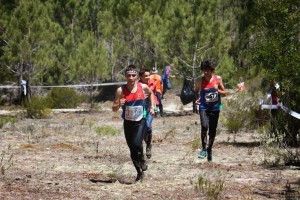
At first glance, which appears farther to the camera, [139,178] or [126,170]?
[126,170]

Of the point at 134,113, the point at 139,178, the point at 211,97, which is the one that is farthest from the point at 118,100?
the point at 211,97

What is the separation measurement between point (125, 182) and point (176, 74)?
46.9ft

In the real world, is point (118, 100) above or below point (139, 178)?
above

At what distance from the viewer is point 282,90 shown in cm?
1034

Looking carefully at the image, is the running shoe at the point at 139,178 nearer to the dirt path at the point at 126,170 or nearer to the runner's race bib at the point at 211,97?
the dirt path at the point at 126,170

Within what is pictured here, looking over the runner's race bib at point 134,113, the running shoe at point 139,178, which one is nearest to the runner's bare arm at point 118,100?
the runner's race bib at point 134,113

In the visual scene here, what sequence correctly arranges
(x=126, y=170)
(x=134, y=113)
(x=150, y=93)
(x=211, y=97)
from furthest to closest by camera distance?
(x=211, y=97) → (x=126, y=170) → (x=150, y=93) → (x=134, y=113)

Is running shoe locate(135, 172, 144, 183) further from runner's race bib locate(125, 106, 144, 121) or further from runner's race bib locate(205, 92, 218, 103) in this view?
runner's race bib locate(205, 92, 218, 103)

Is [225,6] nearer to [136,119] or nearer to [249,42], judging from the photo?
[249,42]

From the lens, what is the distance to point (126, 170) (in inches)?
343

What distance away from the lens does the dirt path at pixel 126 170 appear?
6906 mm

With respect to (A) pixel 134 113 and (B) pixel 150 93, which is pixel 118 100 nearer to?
(A) pixel 134 113

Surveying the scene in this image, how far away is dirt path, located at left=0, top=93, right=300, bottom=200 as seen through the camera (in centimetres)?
691

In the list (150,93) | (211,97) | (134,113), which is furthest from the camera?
(211,97)
